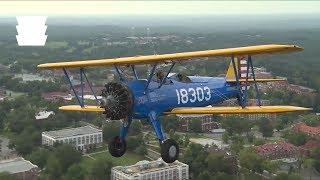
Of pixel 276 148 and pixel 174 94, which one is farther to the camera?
pixel 276 148

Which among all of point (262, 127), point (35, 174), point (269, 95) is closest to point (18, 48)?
point (269, 95)

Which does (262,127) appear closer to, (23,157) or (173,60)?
(23,157)

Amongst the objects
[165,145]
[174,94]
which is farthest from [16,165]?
[165,145]

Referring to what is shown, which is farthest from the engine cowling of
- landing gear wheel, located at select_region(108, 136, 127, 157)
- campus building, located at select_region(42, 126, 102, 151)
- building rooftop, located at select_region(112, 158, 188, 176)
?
campus building, located at select_region(42, 126, 102, 151)

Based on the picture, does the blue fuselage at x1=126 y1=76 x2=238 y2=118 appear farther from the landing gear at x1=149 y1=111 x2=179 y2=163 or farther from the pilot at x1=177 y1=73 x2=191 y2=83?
the landing gear at x1=149 y1=111 x2=179 y2=163

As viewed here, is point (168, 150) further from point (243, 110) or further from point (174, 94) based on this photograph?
point (243, 110)

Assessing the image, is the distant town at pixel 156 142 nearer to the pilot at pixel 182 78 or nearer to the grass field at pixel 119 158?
the grass field at pixel 119 158
